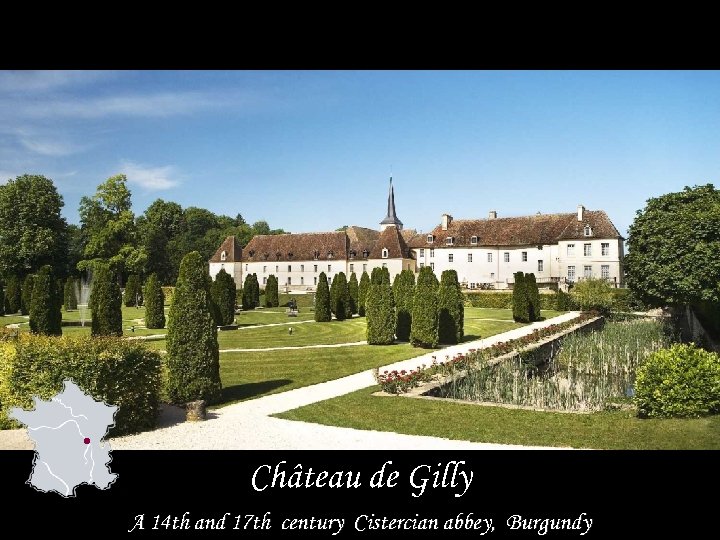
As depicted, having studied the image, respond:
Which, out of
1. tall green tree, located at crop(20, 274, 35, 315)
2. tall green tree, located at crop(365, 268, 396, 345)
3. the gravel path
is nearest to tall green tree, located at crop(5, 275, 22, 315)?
tall green tree, located at crop(20, 274, 35, 315)

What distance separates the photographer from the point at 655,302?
76.6 feet

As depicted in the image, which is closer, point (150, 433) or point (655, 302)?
point (150, 433)

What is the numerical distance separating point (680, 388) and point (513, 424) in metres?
2.95

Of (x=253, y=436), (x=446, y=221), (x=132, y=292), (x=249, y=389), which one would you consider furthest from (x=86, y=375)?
(x=446, y=221)

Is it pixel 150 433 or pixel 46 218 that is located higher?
pixel 46 218

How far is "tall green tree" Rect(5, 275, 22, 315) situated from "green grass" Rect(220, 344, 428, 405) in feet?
84.3

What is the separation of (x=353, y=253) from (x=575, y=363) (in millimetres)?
41473

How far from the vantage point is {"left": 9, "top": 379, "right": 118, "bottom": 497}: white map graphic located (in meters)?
5.53

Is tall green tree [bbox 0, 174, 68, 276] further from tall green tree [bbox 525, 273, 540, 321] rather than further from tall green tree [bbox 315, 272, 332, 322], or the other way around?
tall green tree [bbox 525, 273, 540, 321]

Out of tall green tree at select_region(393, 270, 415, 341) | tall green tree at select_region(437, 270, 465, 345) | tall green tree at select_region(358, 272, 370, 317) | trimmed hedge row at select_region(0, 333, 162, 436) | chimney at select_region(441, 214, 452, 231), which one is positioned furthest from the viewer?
chimney at select_region(441, 214, 452, 231)
